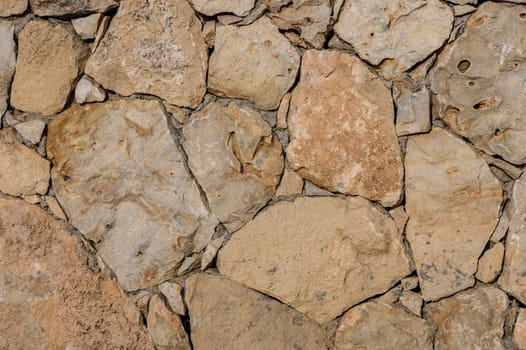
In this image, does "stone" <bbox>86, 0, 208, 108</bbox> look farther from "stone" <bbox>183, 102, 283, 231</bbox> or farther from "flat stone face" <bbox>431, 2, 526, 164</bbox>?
"flat stone face" <bbox>431, 2, 526, 164</bbox>

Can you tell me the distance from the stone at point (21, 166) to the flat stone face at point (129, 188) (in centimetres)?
4

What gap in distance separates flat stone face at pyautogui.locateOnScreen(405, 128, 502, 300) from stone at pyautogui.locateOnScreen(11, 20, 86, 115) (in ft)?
3.19

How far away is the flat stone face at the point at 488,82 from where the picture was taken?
156 cm

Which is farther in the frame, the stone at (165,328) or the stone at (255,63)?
the stone at (165,328)

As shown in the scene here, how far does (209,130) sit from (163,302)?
51 cm

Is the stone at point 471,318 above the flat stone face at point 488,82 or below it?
below

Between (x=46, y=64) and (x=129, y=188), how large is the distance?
1.40 feet

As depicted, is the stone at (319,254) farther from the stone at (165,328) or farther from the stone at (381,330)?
the stone at (165,328)

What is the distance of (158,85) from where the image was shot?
181cm

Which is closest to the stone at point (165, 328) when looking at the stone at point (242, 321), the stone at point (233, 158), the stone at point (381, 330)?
the stone at point (242, 321)

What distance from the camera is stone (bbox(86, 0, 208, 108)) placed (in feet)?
5.79

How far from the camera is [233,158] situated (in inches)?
69.6

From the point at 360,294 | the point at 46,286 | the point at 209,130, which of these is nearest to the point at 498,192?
the point at 360,294

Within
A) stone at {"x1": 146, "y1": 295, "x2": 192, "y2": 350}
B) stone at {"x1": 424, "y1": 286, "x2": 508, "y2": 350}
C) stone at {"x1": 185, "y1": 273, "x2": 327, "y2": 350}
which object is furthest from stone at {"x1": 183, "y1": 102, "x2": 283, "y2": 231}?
stone at {"x1": 424, "y1": 286, "x2": 508, "y2": 350}
